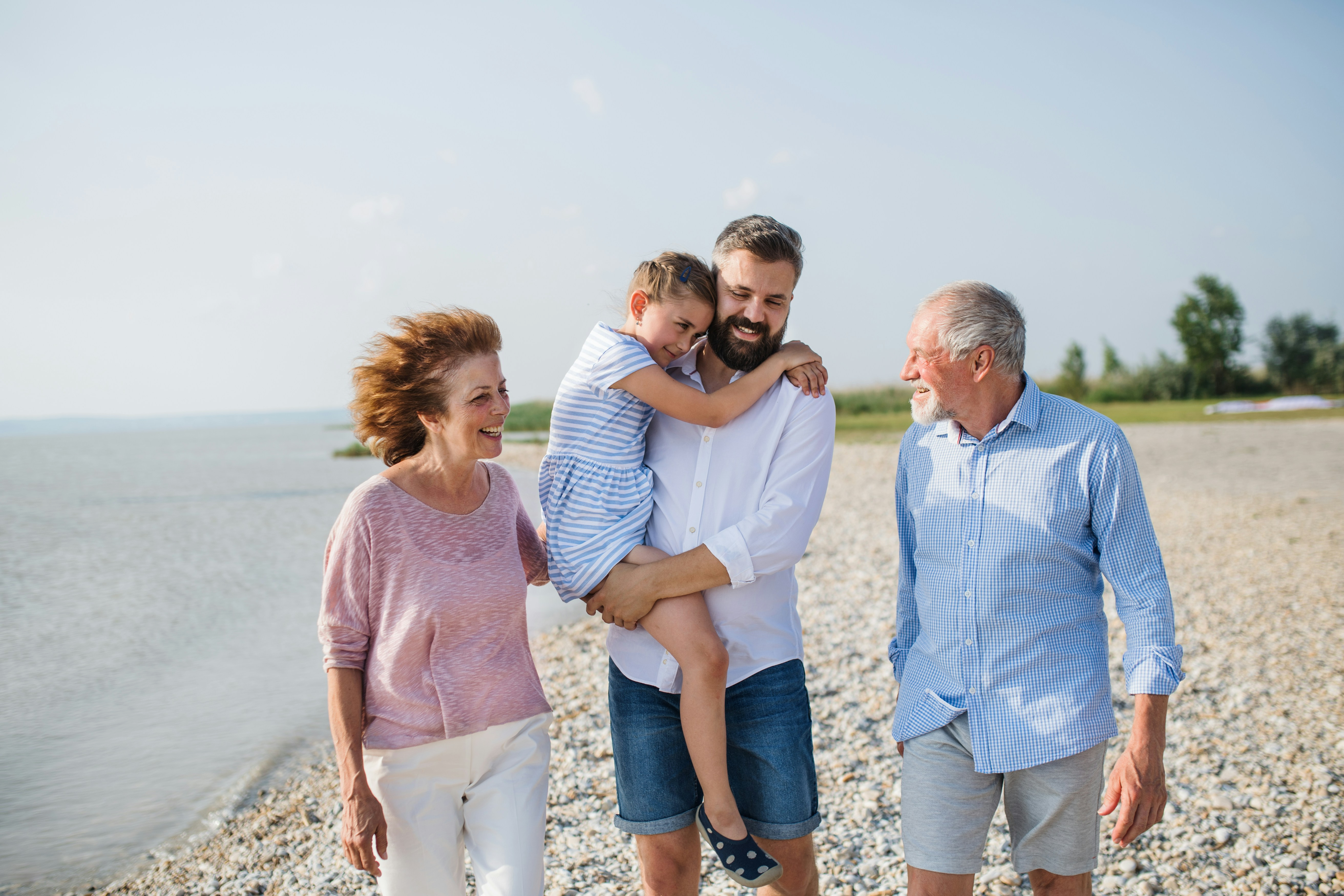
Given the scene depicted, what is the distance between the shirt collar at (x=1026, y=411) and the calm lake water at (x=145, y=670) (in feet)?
17.7

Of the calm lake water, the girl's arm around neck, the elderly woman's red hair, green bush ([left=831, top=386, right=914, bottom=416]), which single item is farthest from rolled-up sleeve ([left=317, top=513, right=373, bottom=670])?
green bush ([left=831, top=386, right=914, bottom=416])

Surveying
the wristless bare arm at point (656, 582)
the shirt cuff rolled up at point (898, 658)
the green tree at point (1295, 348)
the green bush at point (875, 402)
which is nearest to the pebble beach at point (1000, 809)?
the shirt cuff rolled up at point (898, 658)

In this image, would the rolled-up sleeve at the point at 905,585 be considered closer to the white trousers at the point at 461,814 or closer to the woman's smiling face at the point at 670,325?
the woman's smiling face at the point at 670,325

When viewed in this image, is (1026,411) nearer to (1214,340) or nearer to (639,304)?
(639,304)

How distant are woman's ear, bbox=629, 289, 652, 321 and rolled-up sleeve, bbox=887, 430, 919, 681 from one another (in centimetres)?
98

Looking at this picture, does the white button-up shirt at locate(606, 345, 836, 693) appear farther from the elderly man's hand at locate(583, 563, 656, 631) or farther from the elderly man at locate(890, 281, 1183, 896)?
the elderly man at locate(890, 281, 1183, 896)

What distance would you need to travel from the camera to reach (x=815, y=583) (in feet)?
33.1

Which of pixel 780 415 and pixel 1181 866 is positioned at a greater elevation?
pixel 780 415

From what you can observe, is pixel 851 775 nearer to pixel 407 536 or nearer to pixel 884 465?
pixel 407 536

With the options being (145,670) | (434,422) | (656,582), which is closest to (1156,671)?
(656,582)

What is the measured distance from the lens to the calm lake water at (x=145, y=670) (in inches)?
219

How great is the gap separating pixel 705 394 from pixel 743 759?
3.83 ft

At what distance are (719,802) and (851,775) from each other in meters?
2.71

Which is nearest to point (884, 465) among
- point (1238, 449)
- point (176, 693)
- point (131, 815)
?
point (1238, 449)
